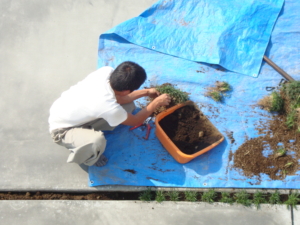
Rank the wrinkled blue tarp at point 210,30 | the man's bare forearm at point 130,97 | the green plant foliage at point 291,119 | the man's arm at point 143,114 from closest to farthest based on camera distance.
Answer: the man's arm at point 143,114 → the man's bare forearm at point 130,97 → the green plant foliage at point 291,119 → the wrinkled blue tarp at point 210,30

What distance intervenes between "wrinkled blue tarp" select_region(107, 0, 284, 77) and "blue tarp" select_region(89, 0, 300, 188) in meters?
0.01

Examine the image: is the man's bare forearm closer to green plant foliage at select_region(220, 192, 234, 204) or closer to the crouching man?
the crouching man

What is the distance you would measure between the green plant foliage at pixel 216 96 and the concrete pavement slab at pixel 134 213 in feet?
3.33

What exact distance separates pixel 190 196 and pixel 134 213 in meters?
0.53

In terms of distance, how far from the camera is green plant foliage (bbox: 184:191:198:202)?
2.30 meters

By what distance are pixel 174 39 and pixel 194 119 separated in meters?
0.95

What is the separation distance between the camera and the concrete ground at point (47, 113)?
7.36ft

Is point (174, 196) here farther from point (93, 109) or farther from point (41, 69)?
point (41, 69)

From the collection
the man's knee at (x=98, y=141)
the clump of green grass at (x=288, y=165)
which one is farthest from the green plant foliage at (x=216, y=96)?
the man's knee at (x=98, y=141)

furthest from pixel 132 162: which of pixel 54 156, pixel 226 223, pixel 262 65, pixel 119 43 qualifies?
pixel 262 65

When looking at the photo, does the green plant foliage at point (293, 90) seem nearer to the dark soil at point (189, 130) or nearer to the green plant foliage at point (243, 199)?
the dark soil at point (189, 130)

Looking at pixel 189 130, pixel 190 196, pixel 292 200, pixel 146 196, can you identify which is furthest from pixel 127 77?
pixel 292 200

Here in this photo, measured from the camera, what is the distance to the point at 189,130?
2.38 m

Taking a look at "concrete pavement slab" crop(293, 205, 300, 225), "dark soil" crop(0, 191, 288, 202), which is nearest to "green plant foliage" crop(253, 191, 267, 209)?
"dark soil" crop(0, 191, 288, 202)
